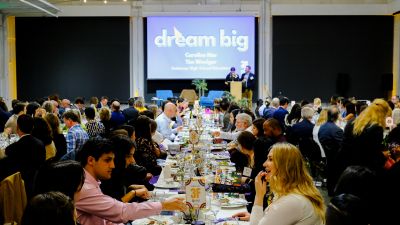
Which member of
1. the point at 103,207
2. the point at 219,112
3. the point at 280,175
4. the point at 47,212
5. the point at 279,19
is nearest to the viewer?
the point at 47,212

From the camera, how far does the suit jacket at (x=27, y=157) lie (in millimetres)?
4473

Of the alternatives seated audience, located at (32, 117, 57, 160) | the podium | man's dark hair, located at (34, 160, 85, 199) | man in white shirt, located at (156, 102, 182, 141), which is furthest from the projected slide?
man's dark hair, located at (34, 160, 85, 199)

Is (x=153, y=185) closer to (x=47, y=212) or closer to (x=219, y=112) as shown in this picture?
(x=47, y=212)

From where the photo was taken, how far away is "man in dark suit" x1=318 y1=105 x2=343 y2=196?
6840 millimetres

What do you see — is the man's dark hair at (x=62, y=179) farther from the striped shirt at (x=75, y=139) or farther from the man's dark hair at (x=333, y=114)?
the man's dark hair at (x=333, y=114)

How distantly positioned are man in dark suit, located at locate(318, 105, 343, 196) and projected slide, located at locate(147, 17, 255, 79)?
11595 mm

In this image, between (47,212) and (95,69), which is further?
(95,69)

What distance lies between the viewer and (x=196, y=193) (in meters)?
3.22

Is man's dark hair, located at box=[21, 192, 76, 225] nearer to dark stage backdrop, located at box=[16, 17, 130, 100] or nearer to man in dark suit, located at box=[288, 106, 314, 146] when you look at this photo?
man in dark suit, located at box=[288, 106, 314, 146]

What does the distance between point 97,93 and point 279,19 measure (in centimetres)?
681

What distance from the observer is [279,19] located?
1925 centimetres

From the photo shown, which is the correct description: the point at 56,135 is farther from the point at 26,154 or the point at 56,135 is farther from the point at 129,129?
the point at 26,154

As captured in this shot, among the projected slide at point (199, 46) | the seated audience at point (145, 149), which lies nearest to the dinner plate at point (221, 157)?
the seated audience at point (145, 149)

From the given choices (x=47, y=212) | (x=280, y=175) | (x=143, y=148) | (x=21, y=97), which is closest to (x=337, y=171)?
(x=143, y=148)
